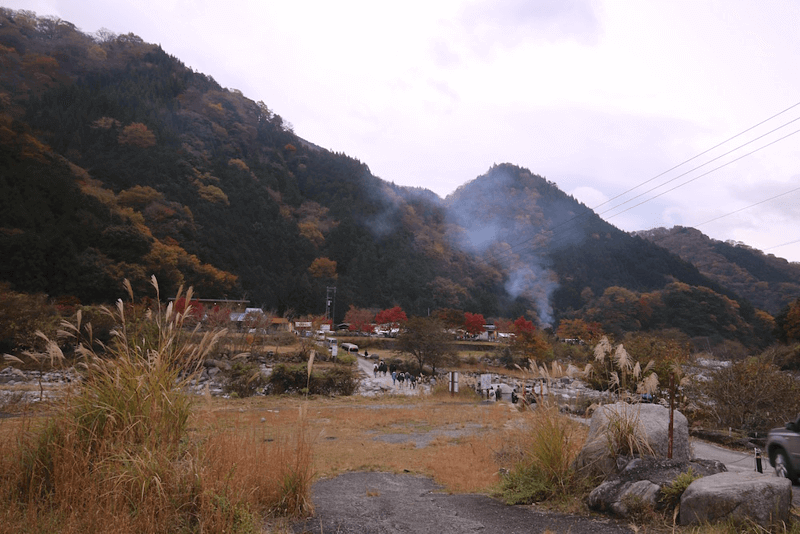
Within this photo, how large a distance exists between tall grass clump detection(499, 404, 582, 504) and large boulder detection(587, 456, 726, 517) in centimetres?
45

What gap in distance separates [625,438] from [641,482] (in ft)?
2.26

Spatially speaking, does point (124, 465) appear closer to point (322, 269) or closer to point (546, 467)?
point (546, 467)

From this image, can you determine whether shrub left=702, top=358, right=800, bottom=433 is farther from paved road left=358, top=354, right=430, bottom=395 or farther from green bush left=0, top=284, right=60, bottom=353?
green bush left=0, top=284, right=60, bottom=353

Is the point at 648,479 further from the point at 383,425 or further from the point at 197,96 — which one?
the point at 197,96

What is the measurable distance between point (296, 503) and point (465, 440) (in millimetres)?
6878

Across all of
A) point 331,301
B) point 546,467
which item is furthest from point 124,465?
point 331,301

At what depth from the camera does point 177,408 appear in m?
3.87

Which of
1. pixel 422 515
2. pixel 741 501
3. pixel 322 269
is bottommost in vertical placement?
pixel 422 515

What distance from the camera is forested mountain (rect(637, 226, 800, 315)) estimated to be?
7881cm

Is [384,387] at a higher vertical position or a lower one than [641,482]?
lower

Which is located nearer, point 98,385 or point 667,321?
point 98,385

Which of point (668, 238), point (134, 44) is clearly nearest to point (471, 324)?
point (668, 238)

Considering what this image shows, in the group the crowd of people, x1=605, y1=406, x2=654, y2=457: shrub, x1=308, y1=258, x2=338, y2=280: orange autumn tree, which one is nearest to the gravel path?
x1=605, y1=406, x2=654, y2=457: shrub

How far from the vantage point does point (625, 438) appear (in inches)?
214
